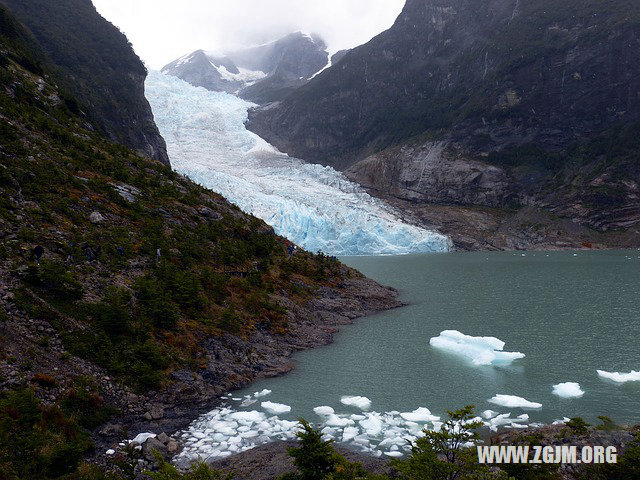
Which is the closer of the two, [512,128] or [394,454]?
[394,454]

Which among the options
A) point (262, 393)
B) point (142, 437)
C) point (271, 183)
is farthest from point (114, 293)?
point (271, 183)

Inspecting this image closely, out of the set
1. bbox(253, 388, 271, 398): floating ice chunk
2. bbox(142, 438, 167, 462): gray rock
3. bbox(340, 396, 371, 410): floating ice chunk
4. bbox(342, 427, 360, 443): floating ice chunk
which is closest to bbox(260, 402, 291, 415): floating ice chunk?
bbox(253, 388, 271, 398): floating ice chunk

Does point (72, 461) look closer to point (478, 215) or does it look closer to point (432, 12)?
point (478, 215)

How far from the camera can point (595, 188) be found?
8950 centimetres

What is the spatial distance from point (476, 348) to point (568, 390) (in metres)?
4.63

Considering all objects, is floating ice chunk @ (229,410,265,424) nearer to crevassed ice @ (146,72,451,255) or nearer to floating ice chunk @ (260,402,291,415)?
floating ice chunk @ (260,402,291,415)

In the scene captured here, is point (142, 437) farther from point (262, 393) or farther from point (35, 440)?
point (262, 393)

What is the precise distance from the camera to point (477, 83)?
117812 mm

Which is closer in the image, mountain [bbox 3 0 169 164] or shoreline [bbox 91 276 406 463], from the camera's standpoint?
shoreline [bbox 91 276 406 463]

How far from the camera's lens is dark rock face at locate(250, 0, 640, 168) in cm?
10006

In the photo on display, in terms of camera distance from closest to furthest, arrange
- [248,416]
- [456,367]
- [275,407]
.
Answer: [248,416] < [275,407] < [456,367]

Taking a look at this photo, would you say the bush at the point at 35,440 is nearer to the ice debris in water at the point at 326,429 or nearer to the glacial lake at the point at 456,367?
the ice debris in water at the point at 326,429

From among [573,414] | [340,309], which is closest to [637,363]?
[573,414]

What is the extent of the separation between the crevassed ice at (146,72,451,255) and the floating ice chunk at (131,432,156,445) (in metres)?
59.6
